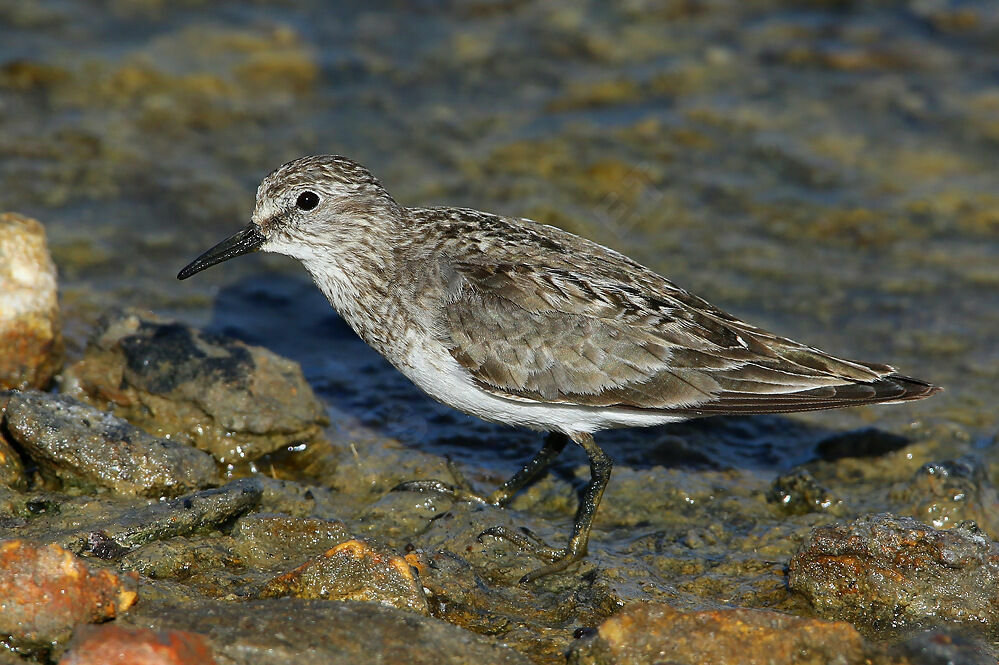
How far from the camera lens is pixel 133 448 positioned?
5.90 meters

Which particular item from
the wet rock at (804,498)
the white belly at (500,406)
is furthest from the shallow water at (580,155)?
the white belly at (500,406)

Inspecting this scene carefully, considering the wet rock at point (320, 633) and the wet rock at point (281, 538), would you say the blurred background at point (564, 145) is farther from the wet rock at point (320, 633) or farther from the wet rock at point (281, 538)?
the wet rock at point (320, 633)

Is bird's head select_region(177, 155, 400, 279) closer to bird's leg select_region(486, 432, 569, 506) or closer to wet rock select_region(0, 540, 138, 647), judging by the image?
bird's leg select_region(486, 432, 569, 506)

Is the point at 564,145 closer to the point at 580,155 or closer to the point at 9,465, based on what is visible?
the point at 580,155

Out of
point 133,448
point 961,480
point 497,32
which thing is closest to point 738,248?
point 961,480

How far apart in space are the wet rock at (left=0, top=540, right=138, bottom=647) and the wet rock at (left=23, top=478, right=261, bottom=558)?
825 millimetres

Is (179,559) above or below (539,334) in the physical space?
below

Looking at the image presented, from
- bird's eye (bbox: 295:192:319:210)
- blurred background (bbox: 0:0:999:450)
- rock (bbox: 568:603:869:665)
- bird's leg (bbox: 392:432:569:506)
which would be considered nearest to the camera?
rock (bbox: 568:603:869:665)

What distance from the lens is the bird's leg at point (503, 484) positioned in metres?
6.41

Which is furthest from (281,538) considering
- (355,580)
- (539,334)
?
(539,334)

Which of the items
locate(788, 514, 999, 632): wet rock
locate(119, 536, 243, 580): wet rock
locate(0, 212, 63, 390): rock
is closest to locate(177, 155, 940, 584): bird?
locate(788, 514, 999, 632): wet rock

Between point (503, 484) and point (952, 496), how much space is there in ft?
8.71

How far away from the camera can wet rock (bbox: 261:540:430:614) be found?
4789mm

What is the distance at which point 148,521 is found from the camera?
5.35m
